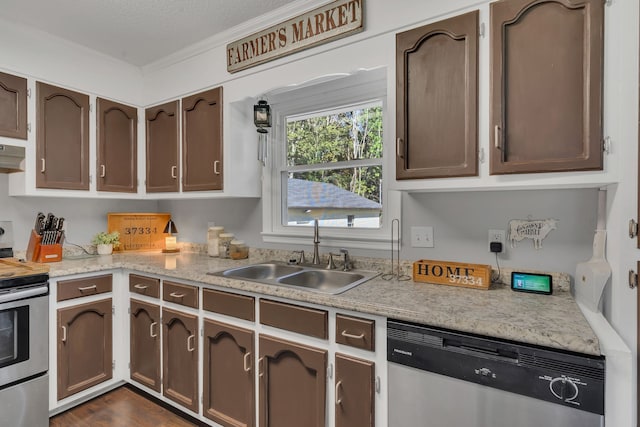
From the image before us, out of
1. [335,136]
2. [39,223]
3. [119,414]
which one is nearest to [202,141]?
[335,136]

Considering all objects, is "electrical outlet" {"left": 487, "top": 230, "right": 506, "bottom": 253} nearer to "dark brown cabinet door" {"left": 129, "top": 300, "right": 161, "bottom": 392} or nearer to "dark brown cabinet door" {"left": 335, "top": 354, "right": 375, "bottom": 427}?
"dark brown cabinet door" {"left": 335, "top": 354, "right": 375, "bottom": 427}

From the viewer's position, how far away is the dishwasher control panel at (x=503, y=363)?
3.29 ft

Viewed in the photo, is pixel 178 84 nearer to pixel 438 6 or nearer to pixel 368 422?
pixel 438 6

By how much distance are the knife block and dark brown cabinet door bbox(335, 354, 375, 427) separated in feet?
7.10

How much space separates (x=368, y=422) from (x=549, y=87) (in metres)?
1.50

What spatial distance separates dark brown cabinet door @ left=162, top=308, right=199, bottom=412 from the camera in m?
1.97

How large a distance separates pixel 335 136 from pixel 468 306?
4.84ft

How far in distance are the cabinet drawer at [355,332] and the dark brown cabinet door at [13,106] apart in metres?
2.35

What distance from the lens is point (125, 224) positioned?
114 inches

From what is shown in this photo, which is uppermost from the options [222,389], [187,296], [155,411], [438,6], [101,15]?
[101,15]

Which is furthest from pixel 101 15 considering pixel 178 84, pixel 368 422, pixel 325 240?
pixel 368 422

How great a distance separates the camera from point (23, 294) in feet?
6.08

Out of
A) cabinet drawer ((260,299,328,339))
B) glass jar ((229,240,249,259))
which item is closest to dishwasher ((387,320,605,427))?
cabinet drawer ((260,299,328,339))

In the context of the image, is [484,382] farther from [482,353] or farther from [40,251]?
[40,251]
